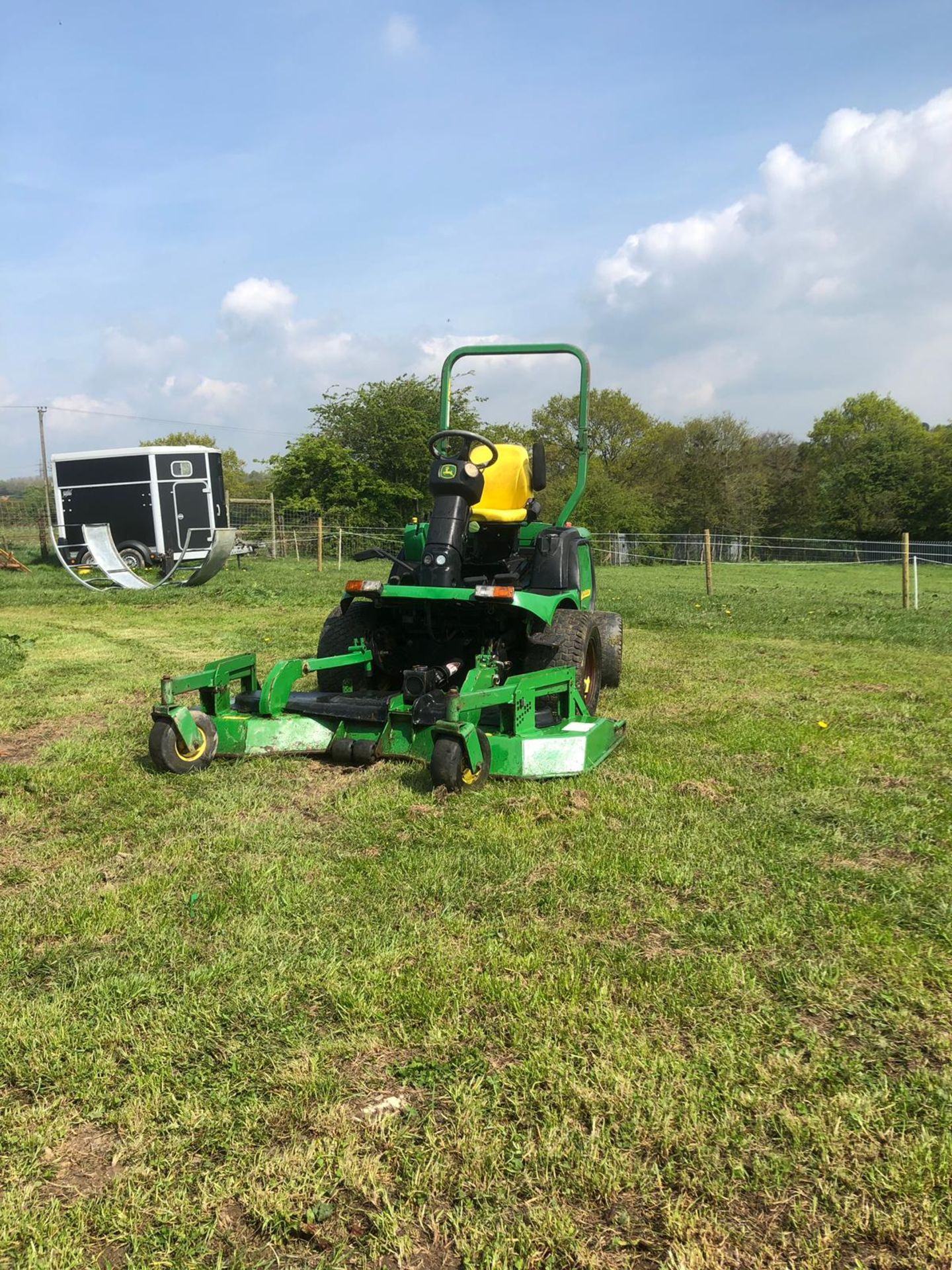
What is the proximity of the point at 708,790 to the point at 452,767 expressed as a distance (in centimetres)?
131

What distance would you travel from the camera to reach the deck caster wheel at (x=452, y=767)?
414 centimetres

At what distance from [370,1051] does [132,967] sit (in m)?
0.87

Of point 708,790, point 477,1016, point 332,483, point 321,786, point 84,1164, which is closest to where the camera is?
point 84,1164

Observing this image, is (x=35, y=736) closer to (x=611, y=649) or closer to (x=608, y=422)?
(x=611, y=649)

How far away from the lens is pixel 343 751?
4.75 meters

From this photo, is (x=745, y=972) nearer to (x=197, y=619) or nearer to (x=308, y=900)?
(x=308, y=900)

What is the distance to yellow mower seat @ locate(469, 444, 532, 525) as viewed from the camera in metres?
5.82

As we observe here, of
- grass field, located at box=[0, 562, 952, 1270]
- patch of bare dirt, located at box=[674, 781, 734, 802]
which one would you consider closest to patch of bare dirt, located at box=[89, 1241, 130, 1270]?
grass field, located at box=[0, 562, 952, 1270]

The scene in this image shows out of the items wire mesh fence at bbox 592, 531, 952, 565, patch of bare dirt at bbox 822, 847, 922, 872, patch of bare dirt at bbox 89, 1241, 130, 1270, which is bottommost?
patch of bare dirt at bbox 89, 1241, 130, 1270

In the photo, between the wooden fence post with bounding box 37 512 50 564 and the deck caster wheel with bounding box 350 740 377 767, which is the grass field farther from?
the wooden fence post with bounding box 37 512 50 564

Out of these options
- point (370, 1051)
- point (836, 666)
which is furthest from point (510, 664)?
point (836, 666)

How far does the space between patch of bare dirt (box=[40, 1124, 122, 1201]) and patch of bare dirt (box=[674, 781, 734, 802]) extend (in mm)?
3000

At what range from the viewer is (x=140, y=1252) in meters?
1.72

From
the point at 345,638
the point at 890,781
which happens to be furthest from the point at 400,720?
the point at 890,781
